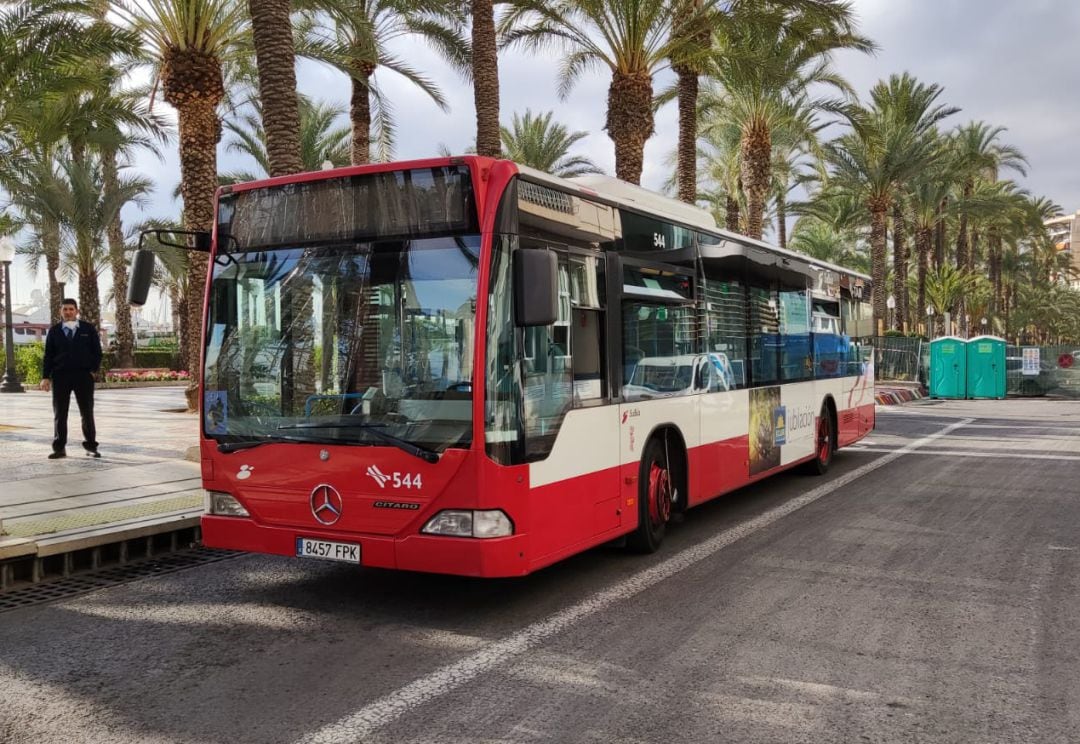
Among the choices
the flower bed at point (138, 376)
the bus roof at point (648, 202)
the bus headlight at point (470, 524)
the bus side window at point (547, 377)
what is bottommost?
the bus headlight at point (470, 524)

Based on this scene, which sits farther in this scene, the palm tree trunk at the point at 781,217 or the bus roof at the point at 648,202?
the palm tree trunk at the point at 781,217

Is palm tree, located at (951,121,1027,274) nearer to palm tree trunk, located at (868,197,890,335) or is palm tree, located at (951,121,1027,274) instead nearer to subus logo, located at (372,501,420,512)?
palm tree trunk, located at (868,197,890,335)

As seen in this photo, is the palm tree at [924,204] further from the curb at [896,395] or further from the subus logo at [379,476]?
the subus logo at [379,476]

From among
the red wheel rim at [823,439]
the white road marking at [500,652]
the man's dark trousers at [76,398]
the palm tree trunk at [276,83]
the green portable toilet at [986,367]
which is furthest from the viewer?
the green portable toilet at [986,367]

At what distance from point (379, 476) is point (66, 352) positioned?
24.0 ft

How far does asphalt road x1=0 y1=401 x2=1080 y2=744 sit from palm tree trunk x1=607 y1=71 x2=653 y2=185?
12.2 meters

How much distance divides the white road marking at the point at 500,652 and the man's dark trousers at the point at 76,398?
7674mm

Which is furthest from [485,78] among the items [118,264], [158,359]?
[158,359]

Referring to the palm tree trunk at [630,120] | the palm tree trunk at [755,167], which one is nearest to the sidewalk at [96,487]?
the palm tree trunk at [630,120]

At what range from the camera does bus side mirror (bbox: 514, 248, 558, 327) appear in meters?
5.38

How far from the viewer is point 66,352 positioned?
11.2 metres

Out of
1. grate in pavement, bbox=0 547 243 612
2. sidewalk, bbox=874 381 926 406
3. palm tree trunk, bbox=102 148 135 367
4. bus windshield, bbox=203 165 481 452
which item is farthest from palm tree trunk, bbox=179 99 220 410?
palm tree trunk, bbox=102 148 135 367

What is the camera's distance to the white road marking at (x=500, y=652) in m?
4.07

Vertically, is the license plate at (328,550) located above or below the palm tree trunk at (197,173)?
below
